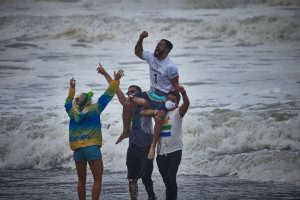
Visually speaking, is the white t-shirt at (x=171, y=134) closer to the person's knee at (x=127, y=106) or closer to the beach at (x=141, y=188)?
the person's knee at (x=127, y=106)

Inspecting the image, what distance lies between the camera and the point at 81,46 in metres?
28.4

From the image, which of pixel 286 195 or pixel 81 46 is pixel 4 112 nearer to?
pixel 286 195

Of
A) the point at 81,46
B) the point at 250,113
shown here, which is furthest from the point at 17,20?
the point at 250,113

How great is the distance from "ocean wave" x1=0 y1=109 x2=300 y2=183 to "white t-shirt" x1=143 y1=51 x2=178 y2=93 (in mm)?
2488

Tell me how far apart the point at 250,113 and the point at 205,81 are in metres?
5.50

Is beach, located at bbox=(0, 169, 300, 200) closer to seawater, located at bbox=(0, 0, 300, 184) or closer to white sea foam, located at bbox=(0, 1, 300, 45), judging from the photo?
seawater, located at bbox=(0, 0, 300, 184)

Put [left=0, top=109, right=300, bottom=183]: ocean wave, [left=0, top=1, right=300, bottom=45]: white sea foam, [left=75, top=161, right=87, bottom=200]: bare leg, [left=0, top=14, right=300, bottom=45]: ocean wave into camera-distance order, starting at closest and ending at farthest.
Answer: [left=75, top=161, right=87, bottom=200]: bare leg
[left=0, top=109, right=300, bottom=183]: ocean wave
[left=0, top=14, right=300, bottom=45]: ocean wave
[left=0, top=1, right=300, bottom=45]: white sea foam

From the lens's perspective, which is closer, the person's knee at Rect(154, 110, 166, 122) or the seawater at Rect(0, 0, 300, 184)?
the person's knee at Rect(154, 110, 166, 122)

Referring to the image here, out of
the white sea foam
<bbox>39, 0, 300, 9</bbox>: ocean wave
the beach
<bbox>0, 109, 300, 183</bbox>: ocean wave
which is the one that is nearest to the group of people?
the beach

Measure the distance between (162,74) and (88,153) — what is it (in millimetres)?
1383

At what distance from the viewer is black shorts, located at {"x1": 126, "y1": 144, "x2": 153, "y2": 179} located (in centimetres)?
598

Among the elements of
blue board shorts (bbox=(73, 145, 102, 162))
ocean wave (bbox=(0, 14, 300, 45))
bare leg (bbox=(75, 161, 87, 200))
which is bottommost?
bare leg (bbox=(75, 161, 87, 200))

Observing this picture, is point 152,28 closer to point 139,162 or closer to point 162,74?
point 162,74

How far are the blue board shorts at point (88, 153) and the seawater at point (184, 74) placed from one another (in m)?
3.25
